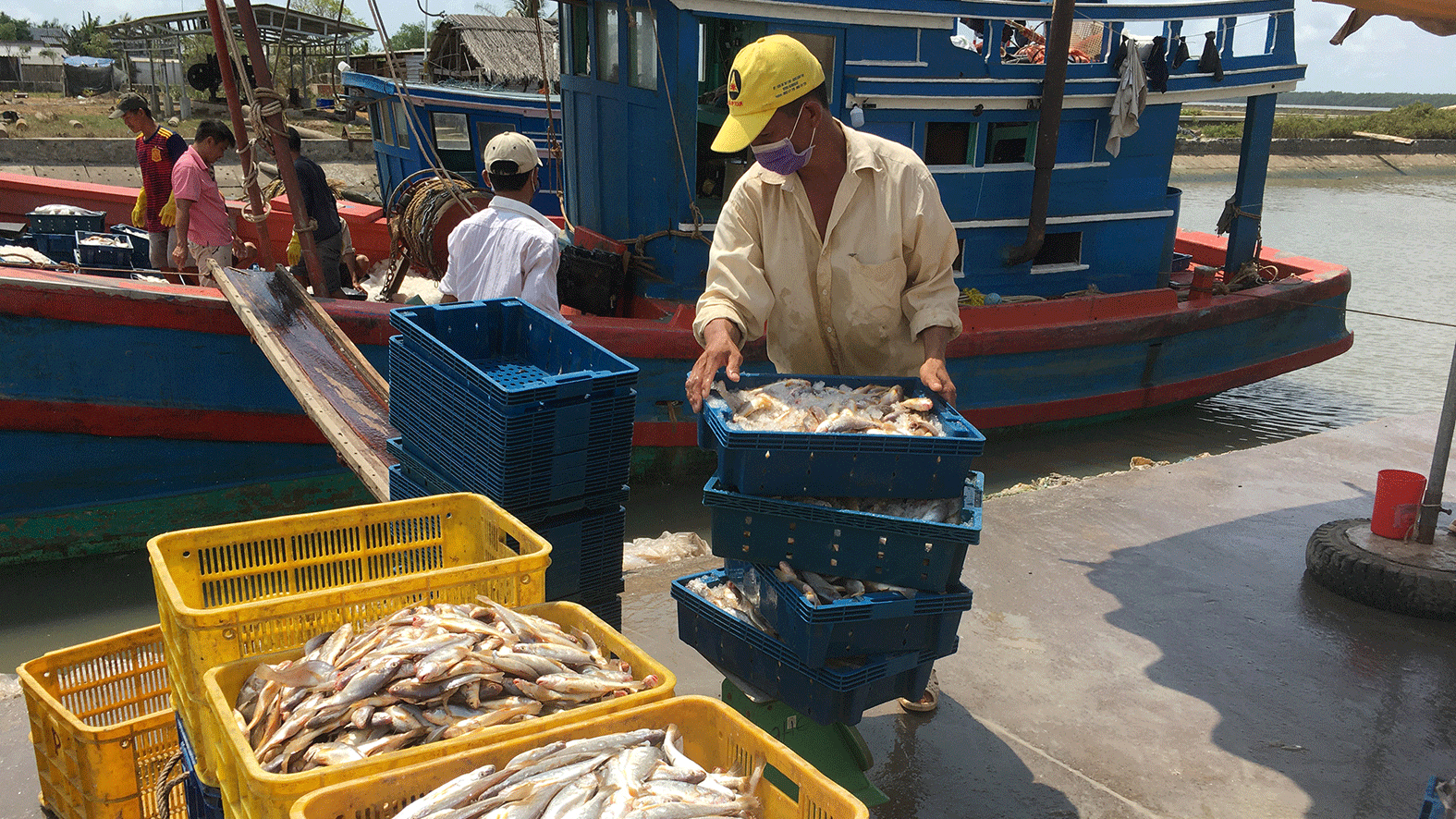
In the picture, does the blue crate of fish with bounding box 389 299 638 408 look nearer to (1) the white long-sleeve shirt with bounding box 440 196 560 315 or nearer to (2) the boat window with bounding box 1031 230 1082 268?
(1) the white long-sleeve shirt with bounding box 440 196 560 315

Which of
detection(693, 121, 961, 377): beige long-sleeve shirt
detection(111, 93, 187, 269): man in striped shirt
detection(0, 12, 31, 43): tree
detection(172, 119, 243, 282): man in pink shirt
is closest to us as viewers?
detection(693, 121, 961, 377): beige long-sleeve shirt

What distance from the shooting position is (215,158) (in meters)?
7.34

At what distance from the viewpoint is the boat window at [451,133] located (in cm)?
1063

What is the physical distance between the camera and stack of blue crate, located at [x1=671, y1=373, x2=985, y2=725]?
246 centimetres

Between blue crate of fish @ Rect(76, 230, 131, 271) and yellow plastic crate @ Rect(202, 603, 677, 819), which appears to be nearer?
yellow plastic crate @ Rect(202, 603, 677, 819)

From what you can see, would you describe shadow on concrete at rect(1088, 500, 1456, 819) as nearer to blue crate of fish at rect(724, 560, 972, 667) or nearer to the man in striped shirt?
blue crate of fish at rect(724, 560, 972, 667)

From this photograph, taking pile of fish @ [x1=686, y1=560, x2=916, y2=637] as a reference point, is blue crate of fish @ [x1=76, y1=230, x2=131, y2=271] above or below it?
above

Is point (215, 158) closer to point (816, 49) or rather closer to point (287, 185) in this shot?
point (287, 185)

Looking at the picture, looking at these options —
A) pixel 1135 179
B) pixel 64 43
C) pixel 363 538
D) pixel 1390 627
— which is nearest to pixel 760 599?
pixel 363 538

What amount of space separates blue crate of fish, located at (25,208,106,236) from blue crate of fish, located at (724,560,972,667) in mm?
8808

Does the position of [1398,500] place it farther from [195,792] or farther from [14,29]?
[14,29]

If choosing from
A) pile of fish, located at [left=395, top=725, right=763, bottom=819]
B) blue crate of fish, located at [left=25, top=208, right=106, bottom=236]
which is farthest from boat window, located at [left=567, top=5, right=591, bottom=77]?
pile of fish, located at [left=395, top=725, right=763, bottom=819]

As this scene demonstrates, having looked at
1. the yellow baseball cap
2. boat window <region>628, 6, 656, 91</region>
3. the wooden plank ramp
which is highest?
boat window <region>628, 6, 656, 91</region>

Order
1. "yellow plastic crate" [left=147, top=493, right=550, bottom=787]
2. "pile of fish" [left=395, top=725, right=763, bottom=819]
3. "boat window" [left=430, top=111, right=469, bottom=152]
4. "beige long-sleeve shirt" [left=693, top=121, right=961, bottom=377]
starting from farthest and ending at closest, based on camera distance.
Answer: "boat window" [left=430, top=111, right=469, bottom=152]
"beige long-sleeve shirt" [left=693, top=121, right=961, bottom=377]
"yellow plastic crate" [left=147, top=493, right=550, bottom=787]
"pile of fish" [left=395, top=725, right=763, bottom=819]
